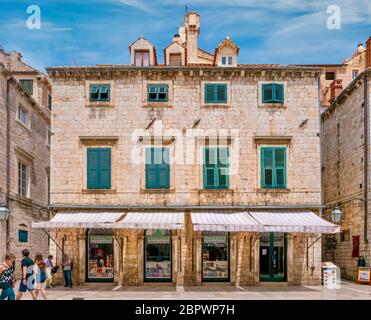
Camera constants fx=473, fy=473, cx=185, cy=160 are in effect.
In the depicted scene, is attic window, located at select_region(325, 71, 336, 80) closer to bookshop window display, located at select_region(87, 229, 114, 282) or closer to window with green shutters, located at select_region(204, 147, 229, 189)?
window with green shutters, located at select_region(204, 147, 229, 189)

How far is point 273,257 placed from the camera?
2098cm

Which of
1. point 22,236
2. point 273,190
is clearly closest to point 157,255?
point 273,190

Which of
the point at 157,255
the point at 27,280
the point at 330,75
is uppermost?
the point at 330,75

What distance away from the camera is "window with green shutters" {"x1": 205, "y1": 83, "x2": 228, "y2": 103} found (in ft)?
70.8

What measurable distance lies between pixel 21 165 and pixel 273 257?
45.7 feet

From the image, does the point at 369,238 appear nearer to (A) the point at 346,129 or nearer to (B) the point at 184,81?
(A) the point at 346,129

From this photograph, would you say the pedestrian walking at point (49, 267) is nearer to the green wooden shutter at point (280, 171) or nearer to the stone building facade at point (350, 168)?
the green wooden shutter at point (280, 171)

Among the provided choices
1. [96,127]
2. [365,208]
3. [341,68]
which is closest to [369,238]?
[365,208]

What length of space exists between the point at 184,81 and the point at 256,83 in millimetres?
3305

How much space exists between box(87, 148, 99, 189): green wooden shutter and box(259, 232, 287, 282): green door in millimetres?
7734

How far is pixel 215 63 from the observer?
2284cm

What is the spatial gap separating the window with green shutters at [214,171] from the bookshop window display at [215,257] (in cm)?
218

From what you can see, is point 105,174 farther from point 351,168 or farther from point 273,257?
point 351,168

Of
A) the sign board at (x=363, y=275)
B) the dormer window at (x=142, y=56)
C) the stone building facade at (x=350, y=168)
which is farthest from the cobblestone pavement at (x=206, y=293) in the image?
the dormer window at (x=142, y=56)
